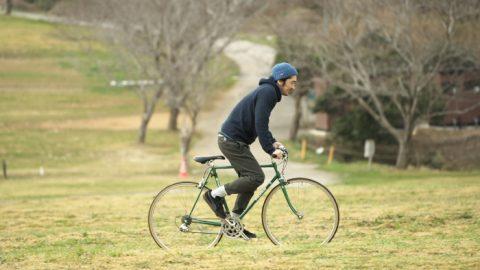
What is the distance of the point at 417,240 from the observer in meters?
9.75

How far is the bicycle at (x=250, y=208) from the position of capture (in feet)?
31.0

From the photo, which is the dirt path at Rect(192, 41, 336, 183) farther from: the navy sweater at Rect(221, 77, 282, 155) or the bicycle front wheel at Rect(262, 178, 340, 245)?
the navy sweater at Rect(221, 77, 282, 155)

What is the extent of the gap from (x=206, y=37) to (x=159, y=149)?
6.64 metres

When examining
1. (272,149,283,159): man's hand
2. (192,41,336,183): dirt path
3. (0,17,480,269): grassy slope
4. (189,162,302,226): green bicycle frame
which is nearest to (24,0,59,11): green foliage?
(192,41,336,183): dirt path

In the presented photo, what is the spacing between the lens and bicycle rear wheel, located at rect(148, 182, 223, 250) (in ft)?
31.6

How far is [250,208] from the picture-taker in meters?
9.52

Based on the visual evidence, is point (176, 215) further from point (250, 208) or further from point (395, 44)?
point (395, 44)

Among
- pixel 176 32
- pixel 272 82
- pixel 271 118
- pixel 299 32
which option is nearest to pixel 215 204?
pixel 272 82

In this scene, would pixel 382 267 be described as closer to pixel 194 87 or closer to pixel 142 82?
pixel 194 87

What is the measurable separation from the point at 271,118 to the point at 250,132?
44.9 metres

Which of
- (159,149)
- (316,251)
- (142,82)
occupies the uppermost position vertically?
(316,251)

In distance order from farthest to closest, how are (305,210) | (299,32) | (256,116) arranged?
(299,32) → (305,210) → (256,116)

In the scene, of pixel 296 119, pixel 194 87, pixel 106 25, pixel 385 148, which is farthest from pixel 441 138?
pixel 106 25

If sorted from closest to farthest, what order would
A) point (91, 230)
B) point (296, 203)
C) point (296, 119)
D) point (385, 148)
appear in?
point (296, 203) < point (91, 230) < point (385, 148) < point (296, 119)
